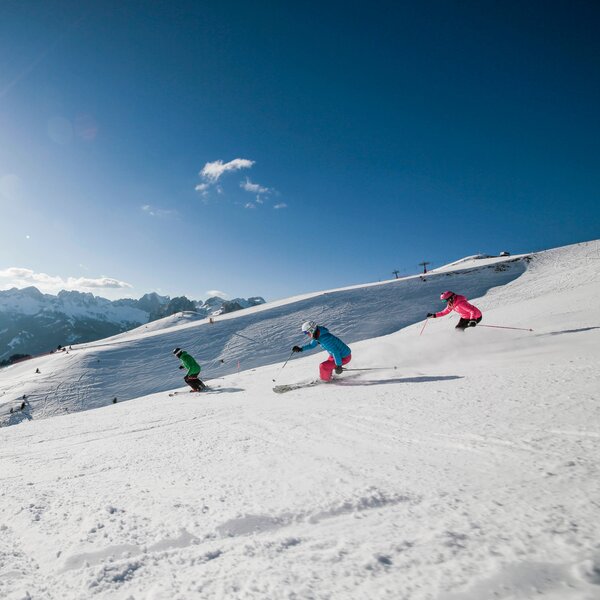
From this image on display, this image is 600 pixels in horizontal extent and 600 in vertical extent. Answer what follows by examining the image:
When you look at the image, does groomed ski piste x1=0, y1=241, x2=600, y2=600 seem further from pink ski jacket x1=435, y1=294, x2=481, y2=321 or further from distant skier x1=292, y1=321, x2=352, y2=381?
pink ski jacket x1=435, y1=294, x2=481, y2=321

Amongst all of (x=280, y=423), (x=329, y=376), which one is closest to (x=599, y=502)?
(x=280, y=423)

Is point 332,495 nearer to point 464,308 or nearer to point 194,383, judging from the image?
point 194,383

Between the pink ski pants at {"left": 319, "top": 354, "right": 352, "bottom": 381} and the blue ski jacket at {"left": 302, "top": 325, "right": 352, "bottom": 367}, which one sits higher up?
the blue ski jacket at {"left": 302, "top": 325, "right": 352, "bottom": 367}

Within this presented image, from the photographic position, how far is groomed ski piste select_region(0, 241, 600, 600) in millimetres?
1769

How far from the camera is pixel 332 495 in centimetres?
263

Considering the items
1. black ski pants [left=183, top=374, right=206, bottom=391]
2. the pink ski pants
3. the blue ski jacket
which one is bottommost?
black ski pants [left=183, top=374, right=206, bottom=391]

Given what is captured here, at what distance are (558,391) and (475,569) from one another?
4047 mm

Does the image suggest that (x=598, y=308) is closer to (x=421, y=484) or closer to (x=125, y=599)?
(x=421, y=484)

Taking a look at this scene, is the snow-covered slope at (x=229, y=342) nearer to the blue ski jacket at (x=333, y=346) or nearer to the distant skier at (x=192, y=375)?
the distant skier at (x=192, y=375)

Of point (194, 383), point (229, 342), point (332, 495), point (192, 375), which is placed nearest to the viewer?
point (332, 495)

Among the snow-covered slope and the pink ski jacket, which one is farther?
the snow-covered slope

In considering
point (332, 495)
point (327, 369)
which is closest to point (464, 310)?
point (327, 369)

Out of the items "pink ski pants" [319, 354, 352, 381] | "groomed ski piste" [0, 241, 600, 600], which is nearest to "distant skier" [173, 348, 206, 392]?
"groomed ski piste" [0, 241, 600, 600]

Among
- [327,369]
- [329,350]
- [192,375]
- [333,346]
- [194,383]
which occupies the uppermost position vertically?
[333,346]
